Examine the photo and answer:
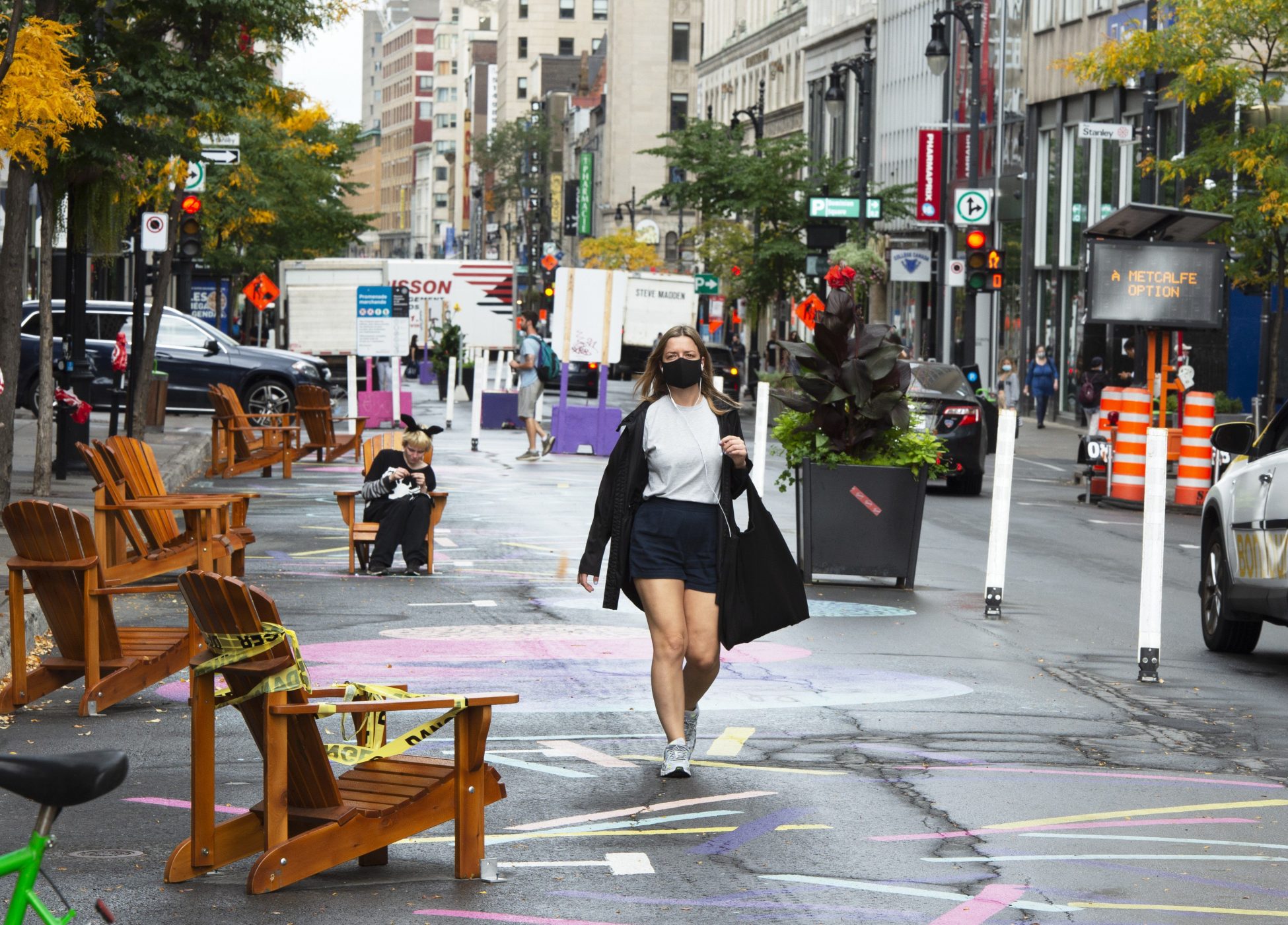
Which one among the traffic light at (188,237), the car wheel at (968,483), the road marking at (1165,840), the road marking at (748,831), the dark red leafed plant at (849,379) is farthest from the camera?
the traffic light at (188,237)

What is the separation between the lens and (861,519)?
14.7 m

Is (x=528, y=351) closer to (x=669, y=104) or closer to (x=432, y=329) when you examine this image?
(x=432, y=329)

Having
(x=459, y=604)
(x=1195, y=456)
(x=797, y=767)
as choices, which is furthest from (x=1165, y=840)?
(x=1195, y=456)

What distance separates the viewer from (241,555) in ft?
44.4

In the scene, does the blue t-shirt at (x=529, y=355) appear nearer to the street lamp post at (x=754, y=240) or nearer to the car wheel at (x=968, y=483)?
the car wheel at (x=968, y=483)

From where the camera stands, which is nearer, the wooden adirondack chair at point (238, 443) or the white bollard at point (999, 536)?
the white bollard at point (999, 536)

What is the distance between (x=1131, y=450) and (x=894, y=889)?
1910 centimetres

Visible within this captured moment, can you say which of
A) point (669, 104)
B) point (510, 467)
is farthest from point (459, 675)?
point (669, 104)

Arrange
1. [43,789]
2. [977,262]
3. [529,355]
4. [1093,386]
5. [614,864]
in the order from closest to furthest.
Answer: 1. [43,789]
2. [614,864]
3. [529,355]
4. [977,262]
5. [1093,386]

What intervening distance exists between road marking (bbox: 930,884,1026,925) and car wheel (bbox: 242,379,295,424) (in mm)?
29187

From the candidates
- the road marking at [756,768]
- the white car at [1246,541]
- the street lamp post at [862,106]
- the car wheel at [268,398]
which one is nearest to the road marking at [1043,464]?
the car wheel at [268,398]

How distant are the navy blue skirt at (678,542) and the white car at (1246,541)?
409cm

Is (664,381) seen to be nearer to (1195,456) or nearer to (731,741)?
(731,741)

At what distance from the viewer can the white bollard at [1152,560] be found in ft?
35.5
